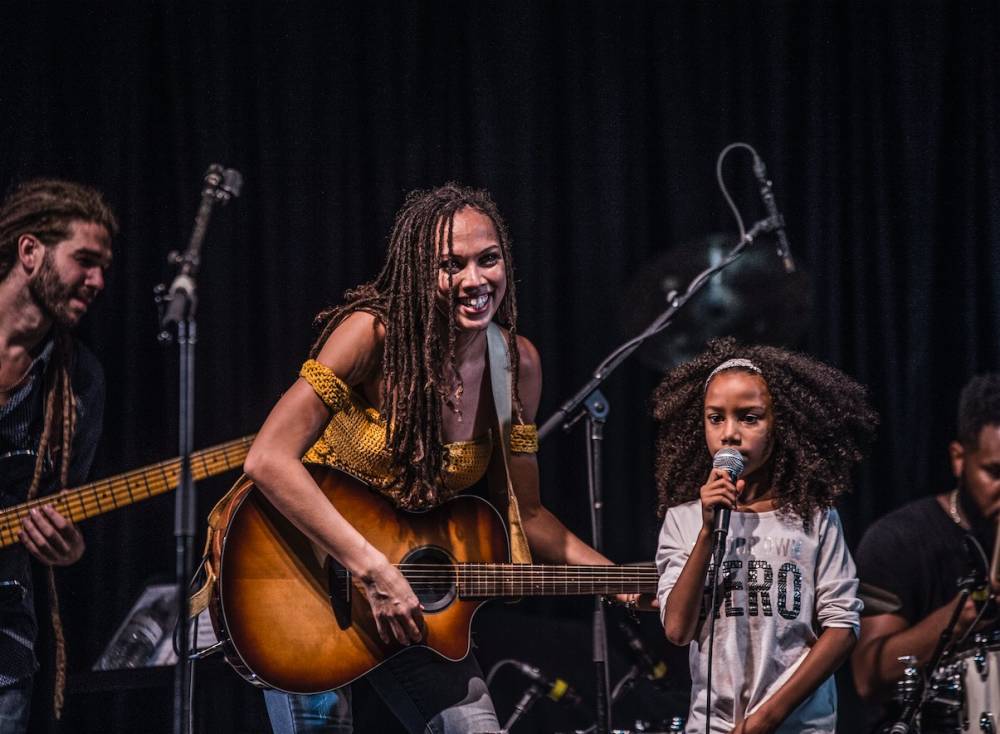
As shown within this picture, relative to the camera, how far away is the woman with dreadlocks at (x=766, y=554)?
312cm

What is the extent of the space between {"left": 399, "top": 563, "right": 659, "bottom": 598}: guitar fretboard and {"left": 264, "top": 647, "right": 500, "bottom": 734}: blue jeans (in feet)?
0.76

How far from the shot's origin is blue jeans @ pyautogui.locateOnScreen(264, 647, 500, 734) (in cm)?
318

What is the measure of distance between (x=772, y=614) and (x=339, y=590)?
4.04 feet

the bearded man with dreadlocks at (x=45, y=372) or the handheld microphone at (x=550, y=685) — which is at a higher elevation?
the bearded man with dreadlocks at (x=45, y=372)

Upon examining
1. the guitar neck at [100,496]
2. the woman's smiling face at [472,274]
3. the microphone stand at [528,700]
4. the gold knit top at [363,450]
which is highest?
the woman's smiling face at [472,274]

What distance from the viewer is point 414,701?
326 cm

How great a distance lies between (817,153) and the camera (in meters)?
5.45

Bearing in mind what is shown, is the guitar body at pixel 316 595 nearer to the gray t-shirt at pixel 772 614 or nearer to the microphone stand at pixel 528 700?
the gray t-shirt at pixel 772 614

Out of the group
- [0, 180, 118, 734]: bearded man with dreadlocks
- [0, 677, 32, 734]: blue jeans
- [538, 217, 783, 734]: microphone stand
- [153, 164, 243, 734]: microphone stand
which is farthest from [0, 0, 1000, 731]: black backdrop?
[153, 164, 243, 734]: microphone stand

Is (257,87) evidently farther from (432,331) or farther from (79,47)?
(432,331)

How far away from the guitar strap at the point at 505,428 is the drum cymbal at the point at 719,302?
1.57 m

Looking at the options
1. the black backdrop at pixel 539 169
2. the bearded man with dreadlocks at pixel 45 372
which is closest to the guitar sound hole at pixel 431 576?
the bearded man with dreadlocks at pixel 45 372

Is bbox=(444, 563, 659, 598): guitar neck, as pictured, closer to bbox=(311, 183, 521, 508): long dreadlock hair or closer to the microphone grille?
bbox=(311, 183, 521, 508): long dreadlock hair

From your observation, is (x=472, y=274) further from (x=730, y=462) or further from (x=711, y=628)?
(x=711, y=628)
